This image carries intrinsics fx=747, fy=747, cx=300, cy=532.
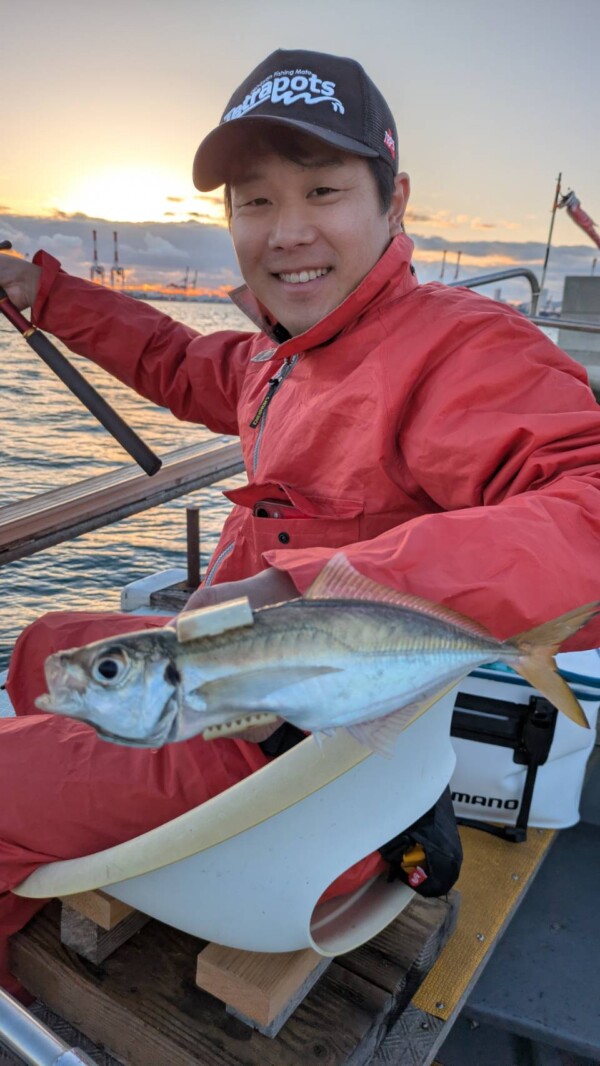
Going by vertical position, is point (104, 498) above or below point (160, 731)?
below

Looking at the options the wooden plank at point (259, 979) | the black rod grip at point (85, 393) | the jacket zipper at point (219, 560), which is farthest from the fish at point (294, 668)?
the black rod grip at point (85, 393)

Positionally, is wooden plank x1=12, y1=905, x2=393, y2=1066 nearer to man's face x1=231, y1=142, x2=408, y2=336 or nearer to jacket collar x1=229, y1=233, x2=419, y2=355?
jacket collar x1=229, y1=233, x2=419, y2=355

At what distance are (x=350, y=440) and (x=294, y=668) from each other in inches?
43.4

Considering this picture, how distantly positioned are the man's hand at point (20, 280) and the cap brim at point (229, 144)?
5.01 feet

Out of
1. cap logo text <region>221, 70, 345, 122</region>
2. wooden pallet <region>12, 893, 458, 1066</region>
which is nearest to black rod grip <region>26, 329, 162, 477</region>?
cap logo text <region>221, 70, 345, 122</region>

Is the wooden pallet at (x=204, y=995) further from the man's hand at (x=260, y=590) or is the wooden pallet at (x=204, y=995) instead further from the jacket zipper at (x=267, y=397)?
the jacket zipper at (x=267, y=397)

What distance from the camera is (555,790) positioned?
10.0 feet

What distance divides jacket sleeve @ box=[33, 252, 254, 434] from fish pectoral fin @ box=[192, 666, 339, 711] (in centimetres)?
252

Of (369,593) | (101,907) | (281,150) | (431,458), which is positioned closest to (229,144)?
(281,150)

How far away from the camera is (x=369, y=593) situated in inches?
49.1

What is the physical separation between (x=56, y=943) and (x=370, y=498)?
5.24 feet

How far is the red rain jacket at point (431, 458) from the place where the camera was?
4.58 ft

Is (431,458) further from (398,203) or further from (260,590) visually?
(398,203)

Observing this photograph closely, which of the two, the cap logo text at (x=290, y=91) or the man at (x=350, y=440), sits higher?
the cap logo text at (x=290, y=91)
